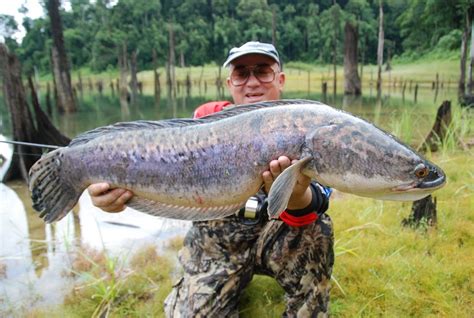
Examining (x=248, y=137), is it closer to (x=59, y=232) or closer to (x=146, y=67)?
(x=59, y=232)

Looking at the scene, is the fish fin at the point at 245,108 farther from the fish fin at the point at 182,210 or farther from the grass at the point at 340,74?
the grass at the point at 340,74

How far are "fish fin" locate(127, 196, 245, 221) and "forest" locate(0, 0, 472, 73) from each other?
170 feet

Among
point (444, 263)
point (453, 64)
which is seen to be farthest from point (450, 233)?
point (453, 64)

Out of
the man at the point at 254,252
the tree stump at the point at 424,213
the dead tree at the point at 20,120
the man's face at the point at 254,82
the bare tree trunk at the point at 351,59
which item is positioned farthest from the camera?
the bare tree trunk at the point at 351,59

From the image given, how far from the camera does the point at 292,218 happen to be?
2.99 m

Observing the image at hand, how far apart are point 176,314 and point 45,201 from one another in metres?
1.38

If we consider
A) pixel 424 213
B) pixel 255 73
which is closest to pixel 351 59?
pixel 424 213

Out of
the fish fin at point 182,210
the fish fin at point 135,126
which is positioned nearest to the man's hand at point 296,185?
the fish fin at point 182,210

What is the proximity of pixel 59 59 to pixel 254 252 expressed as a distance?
19.7 m

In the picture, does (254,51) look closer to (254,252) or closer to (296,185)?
(296,185)

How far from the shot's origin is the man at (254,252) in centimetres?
318

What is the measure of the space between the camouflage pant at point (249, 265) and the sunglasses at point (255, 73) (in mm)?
1185

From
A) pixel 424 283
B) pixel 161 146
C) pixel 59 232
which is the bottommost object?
pixel 59 232

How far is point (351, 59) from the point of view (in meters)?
29.5
